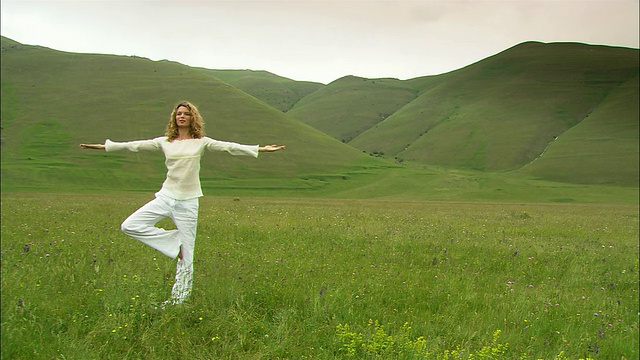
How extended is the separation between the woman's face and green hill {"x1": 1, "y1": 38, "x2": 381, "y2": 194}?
216ft

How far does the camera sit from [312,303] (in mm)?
6398

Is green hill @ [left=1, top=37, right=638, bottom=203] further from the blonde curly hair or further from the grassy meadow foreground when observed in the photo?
the blonde curly hair

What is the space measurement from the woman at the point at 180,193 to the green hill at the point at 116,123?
65648 millimetres

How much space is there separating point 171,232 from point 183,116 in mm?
1701

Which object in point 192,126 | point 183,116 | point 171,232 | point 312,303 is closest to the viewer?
point 312,303

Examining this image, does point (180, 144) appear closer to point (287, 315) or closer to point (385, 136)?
point (287, 315)

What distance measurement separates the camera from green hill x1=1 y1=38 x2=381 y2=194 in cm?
7794

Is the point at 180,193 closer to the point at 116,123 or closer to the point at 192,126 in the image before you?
the point at 192,126

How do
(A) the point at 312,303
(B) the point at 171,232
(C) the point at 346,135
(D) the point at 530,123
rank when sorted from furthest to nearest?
(C) the point at 346,135
(D) the point at 530,123
(B) the point at 171,232
(A) the point at 312,303

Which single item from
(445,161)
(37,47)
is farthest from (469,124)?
(37,47)

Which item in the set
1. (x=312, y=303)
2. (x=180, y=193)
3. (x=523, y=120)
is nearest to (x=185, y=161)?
(x=180, y=193)

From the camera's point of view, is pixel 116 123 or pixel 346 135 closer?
pixel 116 123

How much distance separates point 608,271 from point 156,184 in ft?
237

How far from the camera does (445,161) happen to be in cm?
14012
